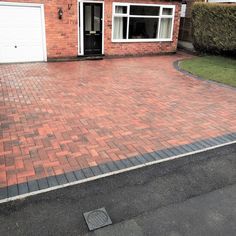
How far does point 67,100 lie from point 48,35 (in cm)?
573

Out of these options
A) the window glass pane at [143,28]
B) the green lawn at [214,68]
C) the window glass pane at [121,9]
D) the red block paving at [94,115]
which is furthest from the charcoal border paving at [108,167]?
the window glass pane at [143,28]

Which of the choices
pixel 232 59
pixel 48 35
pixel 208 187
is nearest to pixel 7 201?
pixel 208 187

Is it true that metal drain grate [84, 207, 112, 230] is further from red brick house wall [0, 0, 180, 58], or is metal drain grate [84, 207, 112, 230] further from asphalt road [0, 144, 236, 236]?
red brick house wall [0, 0, 180, 58]

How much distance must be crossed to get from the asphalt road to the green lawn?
6236 mm

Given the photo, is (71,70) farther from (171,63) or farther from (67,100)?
(171,63)

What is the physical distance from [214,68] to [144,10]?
4.65 metres

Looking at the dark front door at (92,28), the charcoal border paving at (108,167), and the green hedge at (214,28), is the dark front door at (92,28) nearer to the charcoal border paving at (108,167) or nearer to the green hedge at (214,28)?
the green hedge at (214,28)

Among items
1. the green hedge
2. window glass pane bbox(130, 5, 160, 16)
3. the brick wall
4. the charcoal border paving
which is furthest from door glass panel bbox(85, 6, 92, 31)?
the charcoal border paving

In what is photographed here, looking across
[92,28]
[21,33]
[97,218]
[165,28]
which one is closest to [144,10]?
[165,28]

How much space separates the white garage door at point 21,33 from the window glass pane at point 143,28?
4.41 meters

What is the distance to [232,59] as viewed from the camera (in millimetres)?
13867

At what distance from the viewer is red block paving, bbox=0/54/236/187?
→ 4780 mm

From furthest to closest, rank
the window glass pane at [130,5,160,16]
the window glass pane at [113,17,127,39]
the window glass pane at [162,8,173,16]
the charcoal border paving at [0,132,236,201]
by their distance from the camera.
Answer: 1. the window glass pane at [162,8,173,16]
2. the window glass pane at [130,5,160,16]
3. the window glass pane at [113,17,127,39]
4. the charcoal border paving at [0,132,236,201]

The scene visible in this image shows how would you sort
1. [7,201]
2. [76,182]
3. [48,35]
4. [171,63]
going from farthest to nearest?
[171,63] → [48,35] → [76,182] → [7,201]
